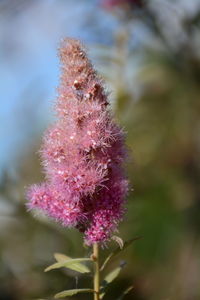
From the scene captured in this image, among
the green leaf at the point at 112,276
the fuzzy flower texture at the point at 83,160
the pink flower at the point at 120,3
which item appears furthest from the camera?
the pink flower at the point at 120,3

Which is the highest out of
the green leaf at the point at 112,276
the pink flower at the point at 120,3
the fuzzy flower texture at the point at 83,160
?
the pink flower at the point at 120,3

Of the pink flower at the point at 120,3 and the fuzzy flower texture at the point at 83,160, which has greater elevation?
the pink flower at the point at 120,3

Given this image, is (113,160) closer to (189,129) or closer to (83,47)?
(83,47)

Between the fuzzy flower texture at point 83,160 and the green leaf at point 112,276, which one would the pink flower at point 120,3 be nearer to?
the fuzzy flower texture at point 83,160

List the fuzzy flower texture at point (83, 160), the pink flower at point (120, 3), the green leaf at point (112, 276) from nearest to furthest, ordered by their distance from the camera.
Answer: the fuzzy flower texture at point (83, 160) < the green leaf at point (112, 276) < the pink flower at point (120, 3)

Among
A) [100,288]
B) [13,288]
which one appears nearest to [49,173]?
[100,288]

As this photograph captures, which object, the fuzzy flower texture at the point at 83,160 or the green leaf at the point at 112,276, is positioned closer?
the fuzzy flower texture at the point at 83,160

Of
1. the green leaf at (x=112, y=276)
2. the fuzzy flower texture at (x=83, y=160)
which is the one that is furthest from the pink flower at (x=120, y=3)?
the green leaf at (x=112, y=276)

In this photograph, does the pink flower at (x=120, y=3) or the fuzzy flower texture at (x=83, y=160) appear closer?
the fuzzy flower texture at (x=83, y=160)

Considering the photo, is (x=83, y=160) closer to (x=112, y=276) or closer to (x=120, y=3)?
(x=112, y=276)
